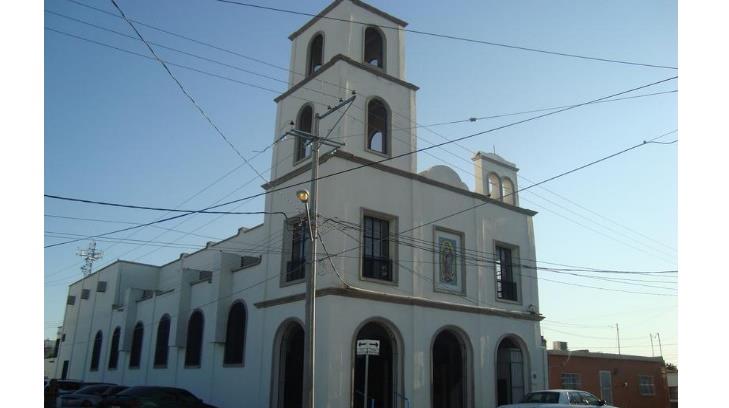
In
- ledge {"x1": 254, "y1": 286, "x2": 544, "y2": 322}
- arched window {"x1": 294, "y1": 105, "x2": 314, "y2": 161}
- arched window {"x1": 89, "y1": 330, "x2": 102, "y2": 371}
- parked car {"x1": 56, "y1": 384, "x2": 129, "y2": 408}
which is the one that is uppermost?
arched window {"x1": 294, "y1": 105, "x2": 314, "y2": 161}

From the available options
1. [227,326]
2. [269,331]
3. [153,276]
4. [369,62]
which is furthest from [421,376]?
[153,276]

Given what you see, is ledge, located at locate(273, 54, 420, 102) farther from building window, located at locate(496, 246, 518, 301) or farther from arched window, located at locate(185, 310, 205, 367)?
arched window, located at locate(185, 310, 205, 367)

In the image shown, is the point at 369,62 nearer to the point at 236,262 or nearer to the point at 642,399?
the point at 236,262

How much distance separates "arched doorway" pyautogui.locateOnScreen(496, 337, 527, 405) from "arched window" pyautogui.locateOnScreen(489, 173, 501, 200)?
20.7ft

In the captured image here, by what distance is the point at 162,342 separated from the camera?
95.9ft

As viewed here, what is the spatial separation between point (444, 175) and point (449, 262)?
3.58m

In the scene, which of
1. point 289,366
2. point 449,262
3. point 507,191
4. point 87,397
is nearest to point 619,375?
point 507,191

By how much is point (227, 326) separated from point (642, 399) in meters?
23.1

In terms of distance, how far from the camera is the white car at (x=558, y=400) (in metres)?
16.3

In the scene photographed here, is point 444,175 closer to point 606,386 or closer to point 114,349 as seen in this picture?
point 606,386

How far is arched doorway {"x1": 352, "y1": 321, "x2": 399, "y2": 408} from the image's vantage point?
62.5 feet

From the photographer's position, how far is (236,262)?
80.8 feet

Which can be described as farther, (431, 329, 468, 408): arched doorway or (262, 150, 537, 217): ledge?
(431, 329, 468, 408): arched doorway

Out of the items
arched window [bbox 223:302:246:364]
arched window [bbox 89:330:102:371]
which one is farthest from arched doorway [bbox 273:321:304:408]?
arched window [bbox 89:330:102:371]
